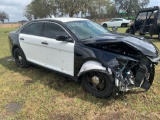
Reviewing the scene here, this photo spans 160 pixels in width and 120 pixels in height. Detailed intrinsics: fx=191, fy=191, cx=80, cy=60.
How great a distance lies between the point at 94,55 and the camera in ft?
12.1

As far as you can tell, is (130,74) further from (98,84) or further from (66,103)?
(66,103)

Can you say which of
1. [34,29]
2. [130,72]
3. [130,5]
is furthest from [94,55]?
[130,5]

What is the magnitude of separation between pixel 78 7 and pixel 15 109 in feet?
87.5

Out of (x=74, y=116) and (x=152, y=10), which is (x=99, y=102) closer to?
(x=74, y=116)

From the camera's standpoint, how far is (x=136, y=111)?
344cm

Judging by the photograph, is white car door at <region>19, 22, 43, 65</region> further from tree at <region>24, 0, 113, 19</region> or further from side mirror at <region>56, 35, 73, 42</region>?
tree at <region>24, 0, 113, 19</region>

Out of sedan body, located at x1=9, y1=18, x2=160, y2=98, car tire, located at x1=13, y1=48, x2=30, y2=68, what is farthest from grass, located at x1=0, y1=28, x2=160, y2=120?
car tire, located at x1=13, y1=48, x2=30, y2=68

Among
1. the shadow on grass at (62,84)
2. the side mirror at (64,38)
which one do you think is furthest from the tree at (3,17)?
the side mirror at (64,38)

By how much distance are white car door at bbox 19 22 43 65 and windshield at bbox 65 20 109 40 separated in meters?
0.94

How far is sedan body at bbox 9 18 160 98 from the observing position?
3537 mm

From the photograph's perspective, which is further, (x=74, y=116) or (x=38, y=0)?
(x=38, y=0)

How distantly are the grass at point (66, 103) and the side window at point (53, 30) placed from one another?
1157 millimetres

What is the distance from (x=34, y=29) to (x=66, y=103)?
2472 mm

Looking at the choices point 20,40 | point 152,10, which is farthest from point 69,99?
point 152,10
